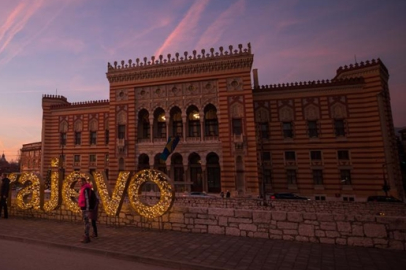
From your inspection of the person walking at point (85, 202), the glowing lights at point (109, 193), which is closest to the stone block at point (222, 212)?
the glowing lights at point (109, 193)

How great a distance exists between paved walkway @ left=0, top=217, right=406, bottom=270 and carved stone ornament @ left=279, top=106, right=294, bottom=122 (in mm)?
26161

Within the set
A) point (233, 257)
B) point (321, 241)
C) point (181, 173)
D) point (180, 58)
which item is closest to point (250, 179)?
point (181, 173)

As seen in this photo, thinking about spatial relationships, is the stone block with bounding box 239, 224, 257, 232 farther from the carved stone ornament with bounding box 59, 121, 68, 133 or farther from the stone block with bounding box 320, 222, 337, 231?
the carved stone ornament with bounding box 59, 121, 68, 133

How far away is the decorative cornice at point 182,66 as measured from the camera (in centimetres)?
3133

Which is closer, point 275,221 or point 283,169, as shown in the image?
point 275,221

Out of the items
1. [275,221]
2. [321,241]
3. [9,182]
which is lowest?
[321,241]

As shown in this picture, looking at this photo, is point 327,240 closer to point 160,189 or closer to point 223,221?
point 223,221

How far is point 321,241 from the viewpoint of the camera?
859cm

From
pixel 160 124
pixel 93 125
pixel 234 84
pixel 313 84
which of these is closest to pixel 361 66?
pixel 313 84

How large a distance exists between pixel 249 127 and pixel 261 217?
2179 centimetres

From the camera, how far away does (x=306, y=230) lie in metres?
8.80

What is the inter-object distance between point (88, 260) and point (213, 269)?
12.6ft

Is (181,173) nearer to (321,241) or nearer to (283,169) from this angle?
(283,169)

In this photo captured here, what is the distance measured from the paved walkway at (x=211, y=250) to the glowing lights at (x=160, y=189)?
2.79ft
